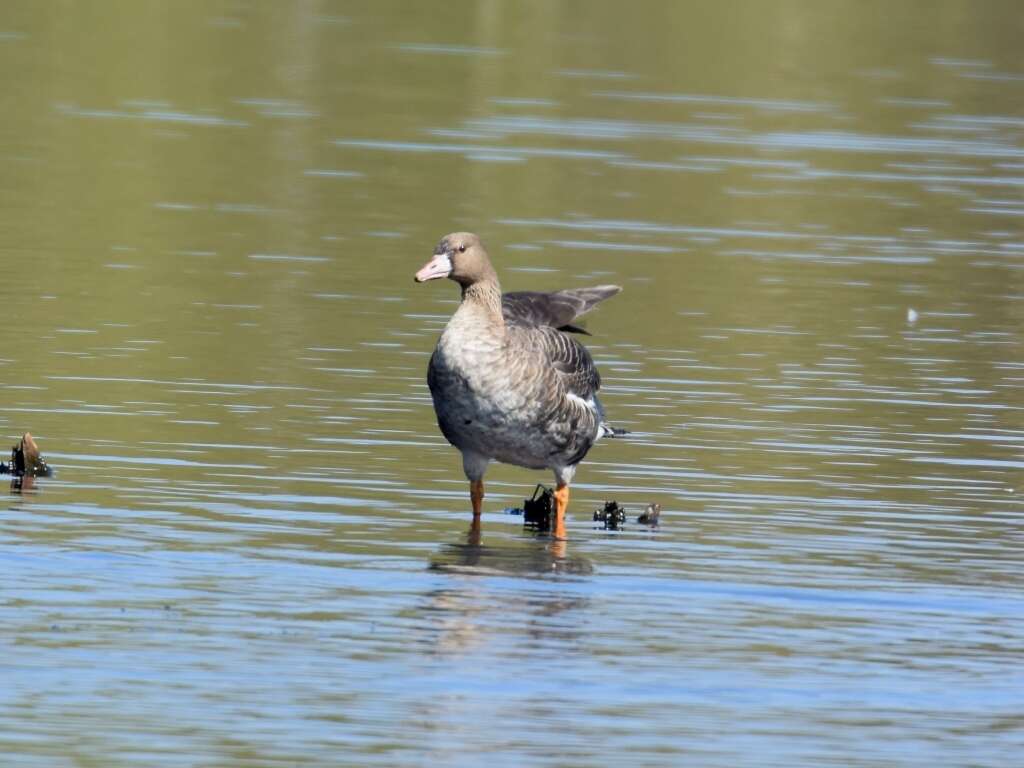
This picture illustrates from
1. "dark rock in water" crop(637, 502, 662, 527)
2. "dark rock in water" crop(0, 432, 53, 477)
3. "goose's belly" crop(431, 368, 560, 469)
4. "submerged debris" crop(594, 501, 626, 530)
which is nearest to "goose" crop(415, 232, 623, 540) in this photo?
"goose's belly" crop(431, 368, 560, 469)

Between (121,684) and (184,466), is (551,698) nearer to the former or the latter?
(121,684)

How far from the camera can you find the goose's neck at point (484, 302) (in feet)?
45.2

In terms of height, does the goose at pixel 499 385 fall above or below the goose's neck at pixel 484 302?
below

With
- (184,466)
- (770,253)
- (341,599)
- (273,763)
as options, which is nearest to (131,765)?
(273,763)

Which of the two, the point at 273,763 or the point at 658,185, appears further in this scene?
the point at 658,185

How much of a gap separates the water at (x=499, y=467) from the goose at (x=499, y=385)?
49 cm

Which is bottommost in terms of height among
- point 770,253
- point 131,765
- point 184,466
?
point 131,765

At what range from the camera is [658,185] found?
31594mm

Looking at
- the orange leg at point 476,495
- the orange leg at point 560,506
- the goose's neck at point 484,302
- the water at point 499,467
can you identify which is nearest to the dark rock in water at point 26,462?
the water at point 499,467

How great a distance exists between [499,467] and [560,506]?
2.58m

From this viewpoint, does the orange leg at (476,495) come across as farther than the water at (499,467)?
Yes

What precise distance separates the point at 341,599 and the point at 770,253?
15.7 meters

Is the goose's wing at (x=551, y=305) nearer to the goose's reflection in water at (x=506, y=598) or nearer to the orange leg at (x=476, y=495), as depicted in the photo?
the orange leg at (x=476, y=495)

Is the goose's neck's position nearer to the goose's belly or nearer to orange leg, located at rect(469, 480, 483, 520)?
the goose's belly
